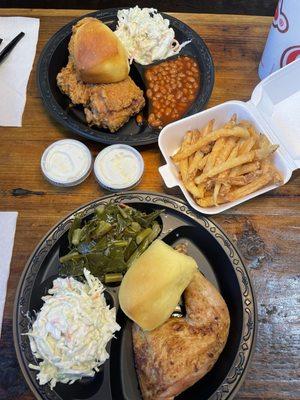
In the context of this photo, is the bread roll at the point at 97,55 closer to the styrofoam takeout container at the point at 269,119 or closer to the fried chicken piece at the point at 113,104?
the fried chicken piece at the point at 113,104

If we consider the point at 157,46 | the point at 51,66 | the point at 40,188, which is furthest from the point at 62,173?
the point at 157,46

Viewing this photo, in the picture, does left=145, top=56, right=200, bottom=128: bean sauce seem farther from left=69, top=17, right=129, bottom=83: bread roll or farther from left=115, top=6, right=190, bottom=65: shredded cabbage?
left=69, top=17, right=129, bottom=83: bread roll

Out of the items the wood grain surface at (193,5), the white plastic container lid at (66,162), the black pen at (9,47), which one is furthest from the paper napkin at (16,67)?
the wood grain surface at (193,5)

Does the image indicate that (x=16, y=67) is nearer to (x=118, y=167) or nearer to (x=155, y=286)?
(x=118, y=167)

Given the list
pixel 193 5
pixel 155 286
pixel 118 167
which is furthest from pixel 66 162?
pixel 193 5

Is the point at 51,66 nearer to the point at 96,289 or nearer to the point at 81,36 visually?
the point at 81,36
